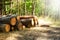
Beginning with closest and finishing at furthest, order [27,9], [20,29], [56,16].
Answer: [20,29] → [56,16] → [27,9]

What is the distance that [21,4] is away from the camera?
701 inches

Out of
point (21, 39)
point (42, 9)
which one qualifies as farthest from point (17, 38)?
point (42, 9)

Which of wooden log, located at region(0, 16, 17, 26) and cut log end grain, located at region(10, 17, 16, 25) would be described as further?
cut log end grain, located at region(10, 17, 16, 25)

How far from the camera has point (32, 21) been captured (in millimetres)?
11719

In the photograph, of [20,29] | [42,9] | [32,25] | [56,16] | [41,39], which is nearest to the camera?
[41,39]

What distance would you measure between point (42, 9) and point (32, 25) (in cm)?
881

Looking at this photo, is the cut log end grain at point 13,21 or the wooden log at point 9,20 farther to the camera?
the cut log end grain at point 13,21

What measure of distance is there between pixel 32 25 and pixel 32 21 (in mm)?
296

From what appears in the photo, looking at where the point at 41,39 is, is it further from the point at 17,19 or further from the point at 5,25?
the point at 17,19

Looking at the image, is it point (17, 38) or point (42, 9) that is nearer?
point (17, 38)

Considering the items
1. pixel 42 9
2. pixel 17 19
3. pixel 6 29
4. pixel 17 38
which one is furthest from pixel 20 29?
pixel 42 9

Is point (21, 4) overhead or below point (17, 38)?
overhead

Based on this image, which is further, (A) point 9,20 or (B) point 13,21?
(B) point 13,21

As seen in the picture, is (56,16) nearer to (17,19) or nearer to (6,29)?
(17,19)
